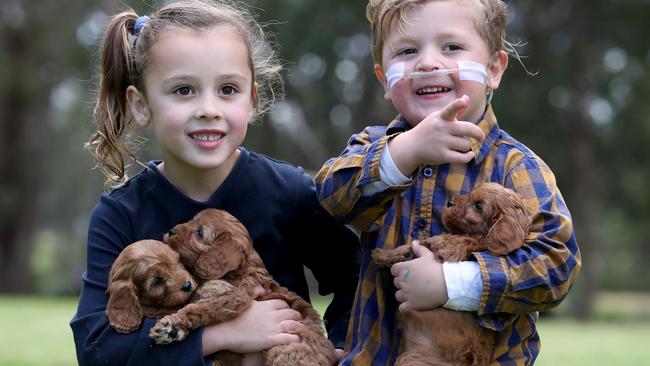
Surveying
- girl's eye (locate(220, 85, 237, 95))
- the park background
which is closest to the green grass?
girl's eye (locate(220, 85, 237, 95))

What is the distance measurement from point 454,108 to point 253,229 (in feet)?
4.39

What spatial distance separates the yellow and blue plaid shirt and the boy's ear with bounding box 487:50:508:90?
160 millimetres

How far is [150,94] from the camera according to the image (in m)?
3.91

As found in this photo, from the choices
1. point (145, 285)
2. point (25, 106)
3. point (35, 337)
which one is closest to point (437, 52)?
point (145, 285)

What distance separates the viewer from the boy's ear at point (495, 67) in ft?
12.0

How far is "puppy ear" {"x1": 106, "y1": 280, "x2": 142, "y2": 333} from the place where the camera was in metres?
3.30

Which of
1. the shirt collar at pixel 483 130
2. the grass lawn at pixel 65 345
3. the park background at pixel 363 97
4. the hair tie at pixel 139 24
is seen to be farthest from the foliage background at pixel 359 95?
the shirt collar at pixel 483 130

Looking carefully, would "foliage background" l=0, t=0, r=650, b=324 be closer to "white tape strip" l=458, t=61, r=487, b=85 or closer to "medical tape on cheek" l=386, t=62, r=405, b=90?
"medical tape on cheek" l=386, t=62, r=405, b=90

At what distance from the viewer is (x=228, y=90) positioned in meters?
3.85

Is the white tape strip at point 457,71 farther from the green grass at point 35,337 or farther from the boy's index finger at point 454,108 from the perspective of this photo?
the green grass at point 35,337

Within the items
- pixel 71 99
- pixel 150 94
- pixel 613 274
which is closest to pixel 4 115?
pixel 71 99

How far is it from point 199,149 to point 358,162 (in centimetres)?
85

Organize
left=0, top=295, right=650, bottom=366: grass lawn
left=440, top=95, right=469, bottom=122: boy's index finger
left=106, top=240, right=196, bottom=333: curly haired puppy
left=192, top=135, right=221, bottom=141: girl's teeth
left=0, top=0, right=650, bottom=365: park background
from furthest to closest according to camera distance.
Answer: left=0, top=0, right=650, bottom=365: park background < left=0, top=295, right=650, bottom=366: grass lawn < left=192, top=135, right=221, bottom=141: girl's teeth < left=106, top=240, right=196, bottom=333: curly haired puppy < left=440, top=95, right=469, bottom=122: boy's index finger

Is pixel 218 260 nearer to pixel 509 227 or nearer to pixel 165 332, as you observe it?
pixel 165 332
